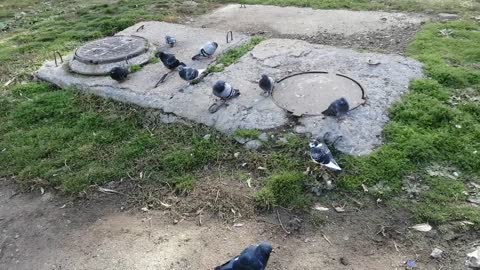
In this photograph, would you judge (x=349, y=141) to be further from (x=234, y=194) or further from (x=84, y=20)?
(x=84, y=20)

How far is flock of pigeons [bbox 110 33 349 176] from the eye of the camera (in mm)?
4043

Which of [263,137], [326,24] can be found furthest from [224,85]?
[326,24]

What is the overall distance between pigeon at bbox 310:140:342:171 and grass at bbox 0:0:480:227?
158 mm

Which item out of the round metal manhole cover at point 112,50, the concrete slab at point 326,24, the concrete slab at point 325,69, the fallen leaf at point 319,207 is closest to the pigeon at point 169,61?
the concrete slab at point 325,69

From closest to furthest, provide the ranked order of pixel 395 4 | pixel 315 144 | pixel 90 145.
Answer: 1. pixel 315 144
2. pixel 90 145
3. pixel 395 4

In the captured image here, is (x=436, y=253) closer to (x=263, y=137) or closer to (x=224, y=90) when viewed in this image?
(x=263, y=137)

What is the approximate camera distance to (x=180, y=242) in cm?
364

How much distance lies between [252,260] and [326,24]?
5.18 metres

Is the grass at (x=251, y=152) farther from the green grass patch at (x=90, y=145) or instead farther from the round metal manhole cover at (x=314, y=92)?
the round metal manhole cover at (x=314, y=92)

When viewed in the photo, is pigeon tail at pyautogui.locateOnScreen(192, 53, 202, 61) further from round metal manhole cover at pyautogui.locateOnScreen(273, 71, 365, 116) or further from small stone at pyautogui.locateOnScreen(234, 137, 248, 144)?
small stone at pyautogui.locateOnScreen(234, 137, 248, 144)

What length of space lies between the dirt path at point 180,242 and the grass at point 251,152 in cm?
31

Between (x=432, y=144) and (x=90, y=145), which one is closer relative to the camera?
(x=432, y=144)

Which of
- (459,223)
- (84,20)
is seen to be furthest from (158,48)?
(459,223)

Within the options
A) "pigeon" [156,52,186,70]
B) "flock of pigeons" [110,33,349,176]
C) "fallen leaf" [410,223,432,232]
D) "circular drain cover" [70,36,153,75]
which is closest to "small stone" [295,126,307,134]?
"flock of pigeons" [110,33,349,176]
